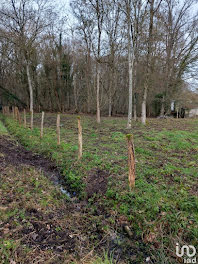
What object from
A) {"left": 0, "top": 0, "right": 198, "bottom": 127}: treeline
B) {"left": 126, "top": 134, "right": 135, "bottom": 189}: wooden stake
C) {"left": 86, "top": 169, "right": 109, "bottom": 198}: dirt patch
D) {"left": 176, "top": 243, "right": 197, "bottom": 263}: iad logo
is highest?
{"left": 0, "top": 0, "right": 198, "bottom": 127}: treeline

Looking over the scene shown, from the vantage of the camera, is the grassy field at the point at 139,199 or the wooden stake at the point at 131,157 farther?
the wooden stake at the point at 131,157

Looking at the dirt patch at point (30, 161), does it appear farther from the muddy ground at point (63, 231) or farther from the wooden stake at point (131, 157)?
the wooden stake at point (131, 157)

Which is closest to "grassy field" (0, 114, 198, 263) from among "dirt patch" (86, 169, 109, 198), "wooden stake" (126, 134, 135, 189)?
"dirt patch" (86, 169, 109, 198)

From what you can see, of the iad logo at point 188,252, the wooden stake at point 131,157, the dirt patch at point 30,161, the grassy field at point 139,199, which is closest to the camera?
the iad logo at point 188,252

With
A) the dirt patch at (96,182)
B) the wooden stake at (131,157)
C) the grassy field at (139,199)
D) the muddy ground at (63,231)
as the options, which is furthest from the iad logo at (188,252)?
the dirt patch at (96,182)

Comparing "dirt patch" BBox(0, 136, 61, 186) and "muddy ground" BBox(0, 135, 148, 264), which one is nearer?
"muddy ground" BBox(0, 135, 148, 264)

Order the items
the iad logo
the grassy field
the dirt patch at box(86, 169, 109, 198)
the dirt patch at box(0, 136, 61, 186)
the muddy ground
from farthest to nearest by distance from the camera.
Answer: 1. the dirt patch at box(0, 136, 61, 186)
2. the dirt patch at box(86, 169, 109, 198)
3. the grassy field
4. the muddy ground
5. the iad logo

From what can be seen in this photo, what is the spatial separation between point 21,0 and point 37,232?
21.8 metres

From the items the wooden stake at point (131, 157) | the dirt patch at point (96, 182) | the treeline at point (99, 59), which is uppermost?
the treeline at point (99, 59)

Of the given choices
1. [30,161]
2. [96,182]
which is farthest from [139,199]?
[30,161]

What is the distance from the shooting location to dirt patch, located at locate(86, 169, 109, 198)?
4.76m

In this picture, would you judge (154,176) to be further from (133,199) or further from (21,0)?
(21,0)

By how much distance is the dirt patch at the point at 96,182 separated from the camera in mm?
4762

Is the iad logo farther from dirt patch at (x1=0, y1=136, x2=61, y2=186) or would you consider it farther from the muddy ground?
dirt patch at (x1=0, y1=136, x2=61, y2=186)
